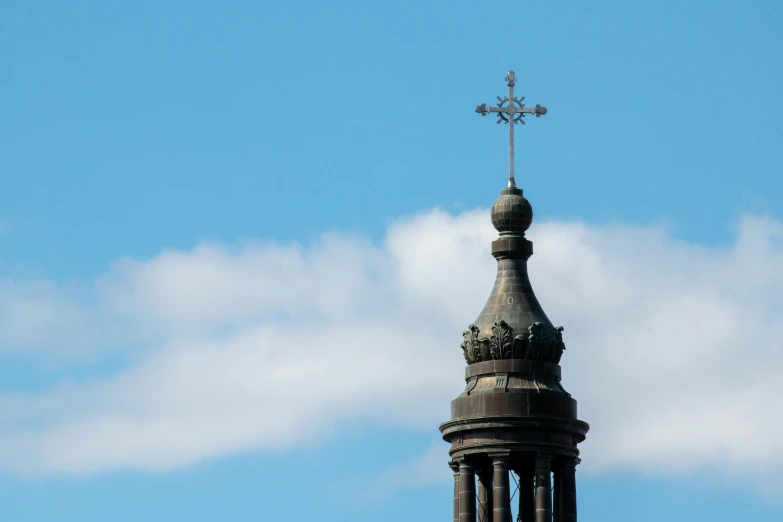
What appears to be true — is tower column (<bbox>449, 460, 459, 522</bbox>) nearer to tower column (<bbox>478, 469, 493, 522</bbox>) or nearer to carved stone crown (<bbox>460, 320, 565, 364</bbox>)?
tower column (<bbox>478, 469, 493, 522</bbox>)

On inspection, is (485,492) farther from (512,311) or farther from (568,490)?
(512,311)

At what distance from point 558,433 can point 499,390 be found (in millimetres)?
2798

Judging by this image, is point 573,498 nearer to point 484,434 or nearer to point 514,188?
point 484,434

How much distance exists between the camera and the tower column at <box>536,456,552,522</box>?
13238 centimetres

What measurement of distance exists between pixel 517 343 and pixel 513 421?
3162 millimetres

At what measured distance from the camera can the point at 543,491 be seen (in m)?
133

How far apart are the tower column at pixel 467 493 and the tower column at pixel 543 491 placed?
2.56m

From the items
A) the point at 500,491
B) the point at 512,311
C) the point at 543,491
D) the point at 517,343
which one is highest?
the point at 512,311

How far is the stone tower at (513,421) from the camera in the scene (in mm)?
132750

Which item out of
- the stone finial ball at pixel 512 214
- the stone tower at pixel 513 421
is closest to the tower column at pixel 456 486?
the stone tower at pixel 513 421

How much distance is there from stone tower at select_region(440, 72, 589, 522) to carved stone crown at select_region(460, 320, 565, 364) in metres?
0.04

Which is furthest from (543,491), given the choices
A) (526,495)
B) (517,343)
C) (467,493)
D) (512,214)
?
(512,214)

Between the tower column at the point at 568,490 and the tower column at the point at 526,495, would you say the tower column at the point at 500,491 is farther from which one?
the tower column at the point at 568,490

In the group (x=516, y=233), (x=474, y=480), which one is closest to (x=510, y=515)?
(x=474, y=480)
